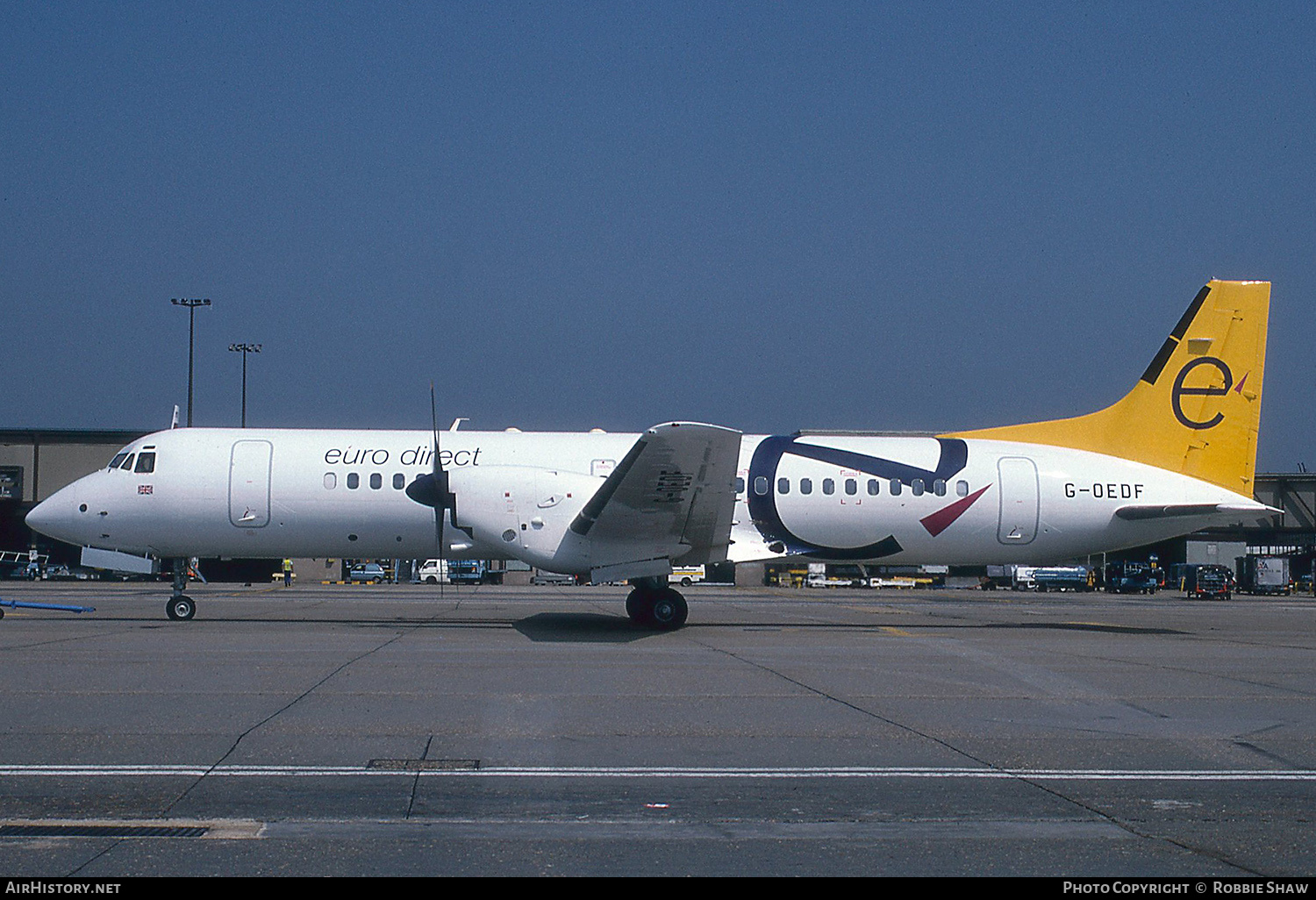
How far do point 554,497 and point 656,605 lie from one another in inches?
105

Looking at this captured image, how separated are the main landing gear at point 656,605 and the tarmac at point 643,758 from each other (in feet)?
6.44

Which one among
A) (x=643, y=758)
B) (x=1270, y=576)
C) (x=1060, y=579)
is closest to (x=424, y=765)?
(x=643, y=758)

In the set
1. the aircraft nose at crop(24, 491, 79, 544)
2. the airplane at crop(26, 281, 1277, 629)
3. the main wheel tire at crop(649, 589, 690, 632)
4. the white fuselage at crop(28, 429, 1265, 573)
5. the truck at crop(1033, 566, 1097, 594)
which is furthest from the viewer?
the truck at crop(1033, 566, 1097, 594)

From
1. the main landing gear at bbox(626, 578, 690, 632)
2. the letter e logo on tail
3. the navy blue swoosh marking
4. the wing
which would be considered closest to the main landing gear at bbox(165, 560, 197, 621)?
the wing

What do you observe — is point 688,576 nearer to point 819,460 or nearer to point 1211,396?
point 819,460

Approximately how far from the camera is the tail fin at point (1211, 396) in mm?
22062

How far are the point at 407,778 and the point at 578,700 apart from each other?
357cm

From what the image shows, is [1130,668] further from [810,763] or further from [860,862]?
[860,862]

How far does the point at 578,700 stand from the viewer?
10.9m

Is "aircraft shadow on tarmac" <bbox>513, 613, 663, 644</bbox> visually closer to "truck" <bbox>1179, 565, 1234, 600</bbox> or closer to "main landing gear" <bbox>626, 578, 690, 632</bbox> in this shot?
"main landing gear" <bbox>626, 578, 690, 632</bbox>

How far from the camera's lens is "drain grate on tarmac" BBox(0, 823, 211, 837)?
5.75 m

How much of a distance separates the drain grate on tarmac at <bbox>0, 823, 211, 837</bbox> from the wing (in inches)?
424

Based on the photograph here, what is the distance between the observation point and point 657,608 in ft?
63.4

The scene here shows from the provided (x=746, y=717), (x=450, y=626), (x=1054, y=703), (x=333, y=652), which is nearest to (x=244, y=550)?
(x=450, y=626)
